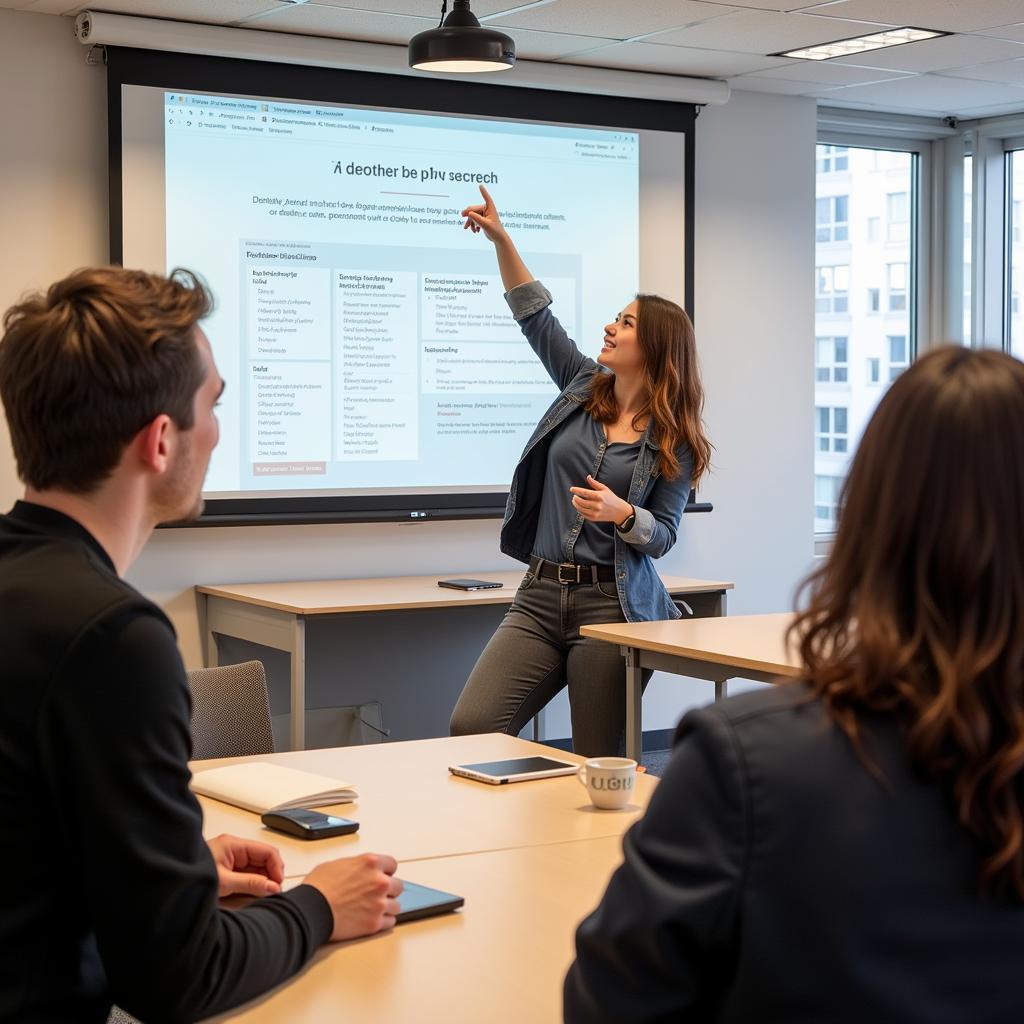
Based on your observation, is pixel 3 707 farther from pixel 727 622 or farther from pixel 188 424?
pixel 727 622

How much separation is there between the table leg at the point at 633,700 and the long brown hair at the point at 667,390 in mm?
493

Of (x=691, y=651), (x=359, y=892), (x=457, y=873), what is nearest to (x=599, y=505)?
(x=691, y=651)

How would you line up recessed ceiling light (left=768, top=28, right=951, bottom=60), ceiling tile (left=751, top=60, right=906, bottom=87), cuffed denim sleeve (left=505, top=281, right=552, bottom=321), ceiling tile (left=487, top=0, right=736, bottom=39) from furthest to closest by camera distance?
ceiling tile (left=751, top=60, right=906, bottom=87), recessed ceiling light (left=768, top=28, right=951, bottom=60), ceiling tile (left=487, top=0, right=736, bottom=39), cuffed denim sleeve (left=505, top=281, right=552, bottom=321)

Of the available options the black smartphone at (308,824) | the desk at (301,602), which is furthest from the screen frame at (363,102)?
the black smartphone at (308,824)

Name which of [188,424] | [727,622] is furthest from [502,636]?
[188,424]

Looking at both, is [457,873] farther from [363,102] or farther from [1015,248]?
[1015,248]

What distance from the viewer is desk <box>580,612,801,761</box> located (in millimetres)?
3355

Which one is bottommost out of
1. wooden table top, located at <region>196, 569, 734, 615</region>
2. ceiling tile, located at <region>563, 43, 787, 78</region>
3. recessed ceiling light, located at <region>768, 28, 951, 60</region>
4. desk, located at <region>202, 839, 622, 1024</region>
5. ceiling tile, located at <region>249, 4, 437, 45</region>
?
desk, located at <region>202, 839, 622, 1024</region>

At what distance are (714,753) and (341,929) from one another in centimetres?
77

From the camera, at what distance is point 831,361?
6520mm

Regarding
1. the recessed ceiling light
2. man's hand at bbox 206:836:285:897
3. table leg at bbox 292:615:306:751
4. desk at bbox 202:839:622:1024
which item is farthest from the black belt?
the recessed ceiling light

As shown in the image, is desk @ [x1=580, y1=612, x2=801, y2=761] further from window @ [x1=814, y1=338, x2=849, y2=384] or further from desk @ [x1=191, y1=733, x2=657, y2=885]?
window @ [x1=814, y1=338, x2=849, y2=384]

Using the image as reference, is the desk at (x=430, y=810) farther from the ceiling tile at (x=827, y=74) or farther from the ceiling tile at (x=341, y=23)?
the ceiling tile at (x=827, y=74)

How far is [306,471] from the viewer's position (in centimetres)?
511
